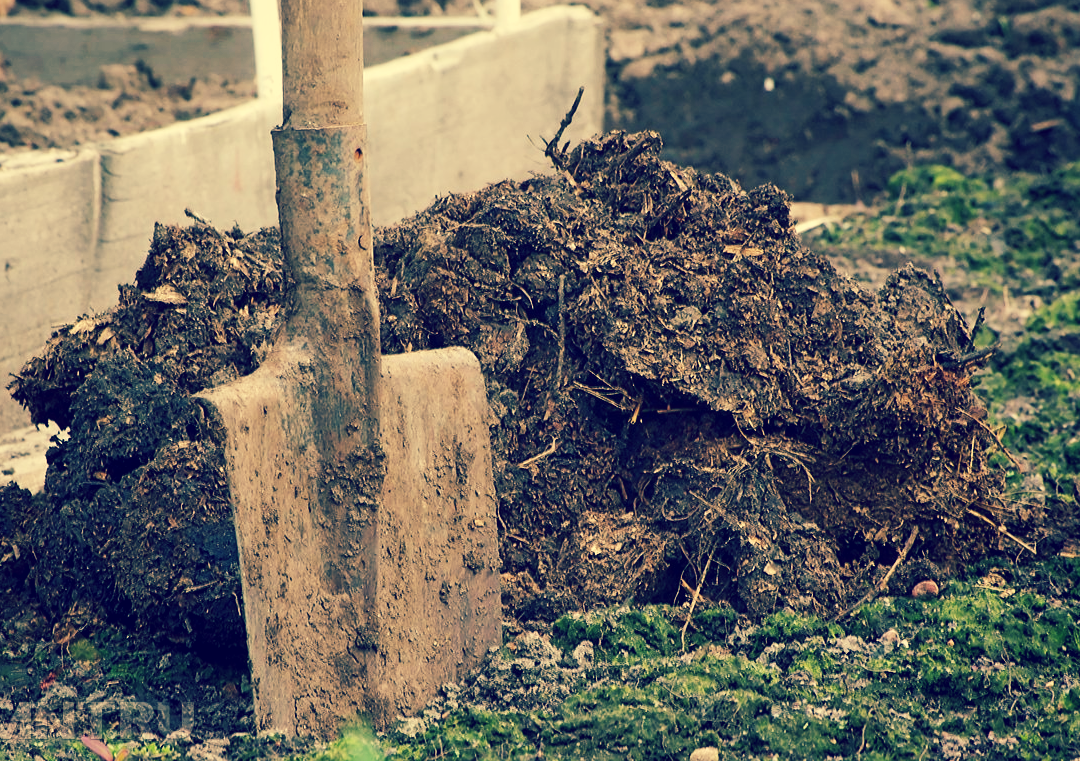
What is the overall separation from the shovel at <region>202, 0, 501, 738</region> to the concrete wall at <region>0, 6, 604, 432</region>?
60.1 inches

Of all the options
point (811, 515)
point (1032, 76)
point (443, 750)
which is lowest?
point (443, 750)

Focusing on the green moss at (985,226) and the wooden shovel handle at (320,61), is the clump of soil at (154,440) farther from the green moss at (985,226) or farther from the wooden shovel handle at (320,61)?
the green moss at (985,226)

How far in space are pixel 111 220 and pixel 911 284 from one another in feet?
10.9

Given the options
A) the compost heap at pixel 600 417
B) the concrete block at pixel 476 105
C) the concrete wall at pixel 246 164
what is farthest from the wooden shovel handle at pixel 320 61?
the concrete block at pixel 476 105

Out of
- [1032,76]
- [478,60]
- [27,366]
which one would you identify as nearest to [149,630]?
[27,366]

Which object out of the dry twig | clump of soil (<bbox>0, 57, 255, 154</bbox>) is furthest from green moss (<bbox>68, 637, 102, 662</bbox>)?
clump of soil (<bbox>0, 57, 255, 154</bbox>)

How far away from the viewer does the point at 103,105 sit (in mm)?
7098

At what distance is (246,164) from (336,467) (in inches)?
120

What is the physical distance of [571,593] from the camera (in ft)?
11.8

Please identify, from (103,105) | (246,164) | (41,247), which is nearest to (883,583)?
(41,247)

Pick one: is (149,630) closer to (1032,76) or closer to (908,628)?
(908,628)

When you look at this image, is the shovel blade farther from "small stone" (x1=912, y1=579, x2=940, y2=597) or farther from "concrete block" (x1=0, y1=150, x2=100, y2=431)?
"concrete block" (x1=0, y1=150, x2=100, y2=431)

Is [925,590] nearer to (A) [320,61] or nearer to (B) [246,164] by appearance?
(A) [320,61]

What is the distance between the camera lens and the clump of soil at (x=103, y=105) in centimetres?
659
